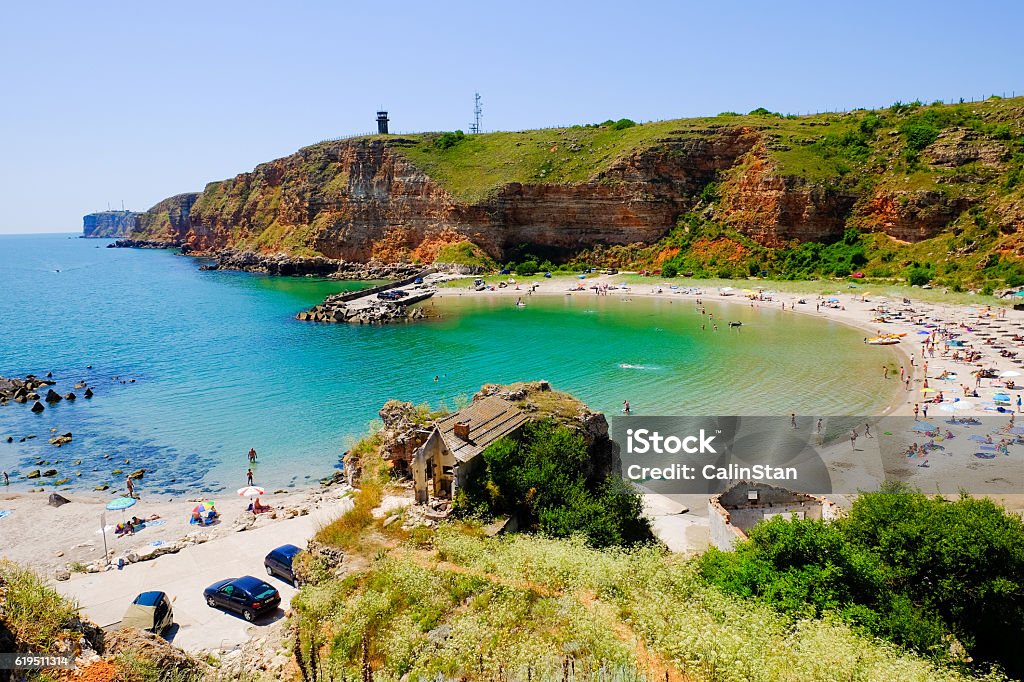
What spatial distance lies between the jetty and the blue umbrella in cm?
4658

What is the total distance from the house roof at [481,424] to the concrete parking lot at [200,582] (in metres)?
5.59

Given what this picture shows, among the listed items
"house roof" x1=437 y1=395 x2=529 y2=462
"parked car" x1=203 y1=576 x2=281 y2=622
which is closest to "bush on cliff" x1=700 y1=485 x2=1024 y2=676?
"house roof" x1=437 y1=395 x2=529 y2=462

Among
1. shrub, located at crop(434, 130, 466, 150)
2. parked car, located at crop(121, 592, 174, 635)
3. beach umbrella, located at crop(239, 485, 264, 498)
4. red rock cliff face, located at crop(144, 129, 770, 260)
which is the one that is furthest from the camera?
shrub, located at crop(434, 130, 466, 150)

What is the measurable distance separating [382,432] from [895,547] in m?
18.1

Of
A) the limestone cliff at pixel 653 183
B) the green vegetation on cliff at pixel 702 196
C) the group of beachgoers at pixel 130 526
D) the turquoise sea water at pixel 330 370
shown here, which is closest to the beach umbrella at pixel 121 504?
the group of beachgoers at pixel 130 526

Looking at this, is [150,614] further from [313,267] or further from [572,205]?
[313,267]

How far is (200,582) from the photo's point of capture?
18.3 meters

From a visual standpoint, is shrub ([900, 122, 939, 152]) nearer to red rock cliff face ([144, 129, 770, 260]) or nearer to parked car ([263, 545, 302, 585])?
red rock cliff face ([144, 129, 770, 260])

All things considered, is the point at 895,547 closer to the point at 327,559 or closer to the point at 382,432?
the point at 327,559

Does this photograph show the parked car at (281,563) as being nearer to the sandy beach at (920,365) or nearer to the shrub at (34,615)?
the shrub at (34,615)

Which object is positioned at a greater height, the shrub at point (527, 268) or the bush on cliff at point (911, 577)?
the shrub at point (527, 268)

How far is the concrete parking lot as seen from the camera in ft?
50.6

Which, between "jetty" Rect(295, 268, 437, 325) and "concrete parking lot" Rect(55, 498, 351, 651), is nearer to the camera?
"concrete parking lot" Rect(55, 498, 351, 651)

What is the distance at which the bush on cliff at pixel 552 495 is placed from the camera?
17.1m
